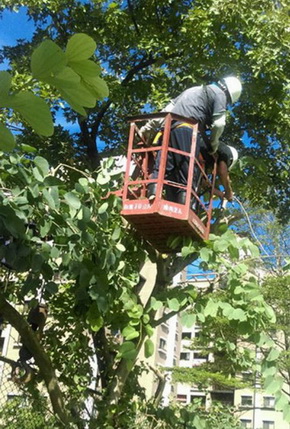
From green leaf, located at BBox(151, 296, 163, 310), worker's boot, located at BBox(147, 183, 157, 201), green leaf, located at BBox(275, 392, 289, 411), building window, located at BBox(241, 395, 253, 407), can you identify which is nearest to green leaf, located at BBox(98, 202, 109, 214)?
worker's boot, located at BBox(147, 183, 157, 201)

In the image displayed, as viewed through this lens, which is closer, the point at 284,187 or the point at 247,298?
the point at 247,298

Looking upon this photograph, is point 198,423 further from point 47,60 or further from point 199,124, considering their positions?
point 47,60

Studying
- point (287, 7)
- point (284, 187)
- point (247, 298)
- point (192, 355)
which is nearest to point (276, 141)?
point (284, 187)

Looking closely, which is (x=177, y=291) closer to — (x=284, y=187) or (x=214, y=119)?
(x=214, y=119)

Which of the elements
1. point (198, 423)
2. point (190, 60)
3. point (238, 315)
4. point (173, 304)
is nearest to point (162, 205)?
point (173, 304)

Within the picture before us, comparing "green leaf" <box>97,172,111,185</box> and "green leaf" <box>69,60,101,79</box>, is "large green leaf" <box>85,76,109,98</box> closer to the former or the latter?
"green leaf" <box>69,60,101,79</box>

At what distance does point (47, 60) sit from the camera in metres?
0.72

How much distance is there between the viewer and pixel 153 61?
757cm

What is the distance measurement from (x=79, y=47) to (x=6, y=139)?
0.18 meters

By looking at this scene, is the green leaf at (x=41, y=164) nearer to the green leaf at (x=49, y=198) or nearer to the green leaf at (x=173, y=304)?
the green leaf at (x=49, y=198)

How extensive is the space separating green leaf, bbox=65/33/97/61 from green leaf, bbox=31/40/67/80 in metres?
0.02

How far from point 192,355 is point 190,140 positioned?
3908 centimetres

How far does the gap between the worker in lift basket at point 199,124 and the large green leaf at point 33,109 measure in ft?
11.8

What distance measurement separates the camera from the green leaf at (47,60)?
701 mm
